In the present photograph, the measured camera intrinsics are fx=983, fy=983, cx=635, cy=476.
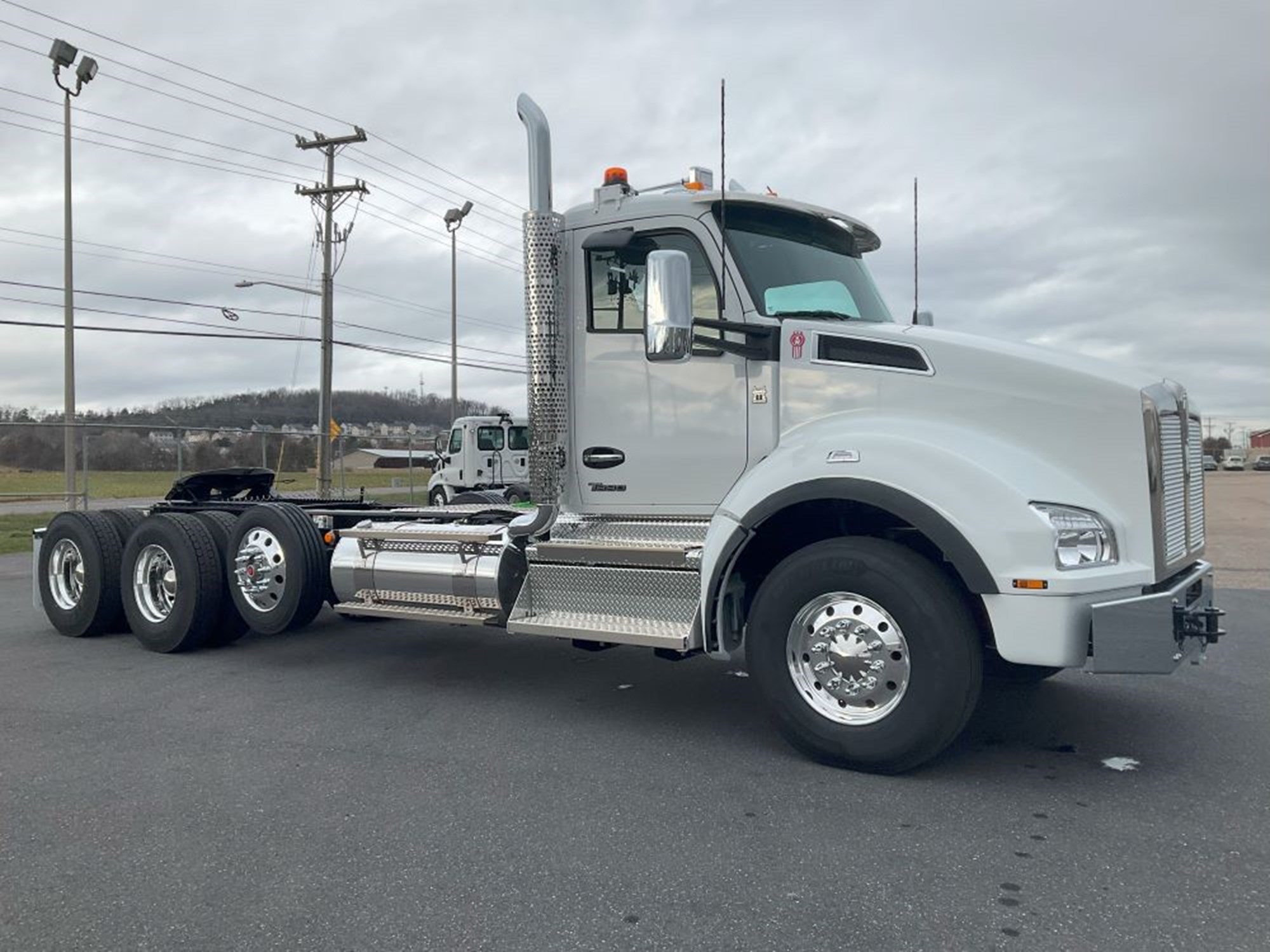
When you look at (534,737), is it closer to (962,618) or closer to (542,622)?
(542,622)

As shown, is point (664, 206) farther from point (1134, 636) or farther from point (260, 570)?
point (260, 570)

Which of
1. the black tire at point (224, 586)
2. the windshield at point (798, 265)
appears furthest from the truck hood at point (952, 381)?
the black tire at point (224, 586)

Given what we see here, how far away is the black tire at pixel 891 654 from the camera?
13.5 feet

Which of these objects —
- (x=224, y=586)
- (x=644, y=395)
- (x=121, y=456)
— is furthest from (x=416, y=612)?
(x=121, y=456)

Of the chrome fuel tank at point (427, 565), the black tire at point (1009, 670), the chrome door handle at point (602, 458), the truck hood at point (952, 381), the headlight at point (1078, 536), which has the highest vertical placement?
the truck hood at point (952, 381)

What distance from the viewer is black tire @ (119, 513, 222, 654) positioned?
717 centimetres

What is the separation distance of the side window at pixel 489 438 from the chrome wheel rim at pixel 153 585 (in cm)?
1469

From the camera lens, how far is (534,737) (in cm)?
511

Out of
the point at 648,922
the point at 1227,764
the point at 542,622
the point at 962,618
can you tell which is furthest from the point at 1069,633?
the point at 542,622

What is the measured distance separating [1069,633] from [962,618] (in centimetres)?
43

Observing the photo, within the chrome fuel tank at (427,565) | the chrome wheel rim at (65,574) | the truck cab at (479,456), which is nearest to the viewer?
the chrome fuel tank at (427,565)

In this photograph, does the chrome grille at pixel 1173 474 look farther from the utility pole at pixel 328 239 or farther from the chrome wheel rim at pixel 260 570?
the utility pole at pixel 328 239

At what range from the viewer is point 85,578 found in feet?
A: 26.3

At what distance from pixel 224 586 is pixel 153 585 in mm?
812
